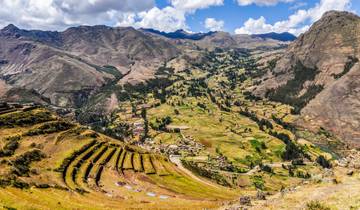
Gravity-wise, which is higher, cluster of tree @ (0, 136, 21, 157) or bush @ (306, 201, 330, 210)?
bush @ (306, 201, 330, 210)

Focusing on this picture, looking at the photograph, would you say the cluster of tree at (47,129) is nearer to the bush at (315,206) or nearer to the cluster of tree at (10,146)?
the cluster of tree at (10,146)

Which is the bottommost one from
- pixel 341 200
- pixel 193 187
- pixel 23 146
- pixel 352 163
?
pixel 193 187

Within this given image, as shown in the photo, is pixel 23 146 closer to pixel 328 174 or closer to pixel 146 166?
pixel 146 166

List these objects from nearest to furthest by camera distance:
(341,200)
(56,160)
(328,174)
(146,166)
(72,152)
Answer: (341,200) < (328,174) < (56,160) < (72,152) < (146,166)

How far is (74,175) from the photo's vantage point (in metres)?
154

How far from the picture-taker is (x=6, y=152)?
5945 inches

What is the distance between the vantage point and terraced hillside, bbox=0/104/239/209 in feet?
369

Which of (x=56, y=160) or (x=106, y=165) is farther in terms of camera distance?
(x=106, y=165)

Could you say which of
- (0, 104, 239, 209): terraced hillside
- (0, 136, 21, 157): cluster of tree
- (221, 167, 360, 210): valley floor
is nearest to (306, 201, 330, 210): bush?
(221, 167, 360, 210): valley floor

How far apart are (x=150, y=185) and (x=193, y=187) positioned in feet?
81.8

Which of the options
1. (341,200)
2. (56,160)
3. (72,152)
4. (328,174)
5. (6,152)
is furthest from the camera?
(72,152)

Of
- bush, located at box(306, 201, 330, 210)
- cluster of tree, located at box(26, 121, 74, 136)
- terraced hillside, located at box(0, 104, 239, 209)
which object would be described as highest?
bush, located at box(306, 201, 330, 210)

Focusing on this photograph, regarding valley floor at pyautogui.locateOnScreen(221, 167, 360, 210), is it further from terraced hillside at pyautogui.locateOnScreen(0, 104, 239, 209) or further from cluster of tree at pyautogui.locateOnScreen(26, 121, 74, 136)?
cluster of tree at pyautogui.locateOnScreen(26, 121, 74, 136)

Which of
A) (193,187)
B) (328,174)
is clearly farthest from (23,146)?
(328,174)
